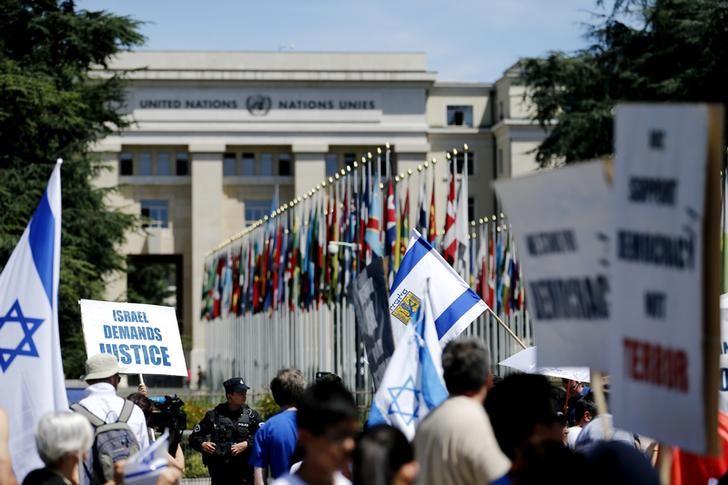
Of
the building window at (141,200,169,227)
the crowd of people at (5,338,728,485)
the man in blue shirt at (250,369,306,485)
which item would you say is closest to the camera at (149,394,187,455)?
the man in blue shirt at (250,369,306,485)

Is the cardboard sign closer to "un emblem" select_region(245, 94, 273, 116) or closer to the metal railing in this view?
the metal railing

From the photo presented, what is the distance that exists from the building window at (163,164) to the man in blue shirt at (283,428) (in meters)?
→ 71.2

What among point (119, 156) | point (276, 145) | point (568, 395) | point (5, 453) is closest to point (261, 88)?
point (276, 145)

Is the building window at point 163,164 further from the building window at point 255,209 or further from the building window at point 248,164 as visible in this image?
the building window at point 255,209

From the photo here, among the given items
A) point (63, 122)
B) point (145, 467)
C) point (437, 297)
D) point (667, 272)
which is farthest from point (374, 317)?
point (63, 122)

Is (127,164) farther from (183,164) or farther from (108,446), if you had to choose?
(108,446)

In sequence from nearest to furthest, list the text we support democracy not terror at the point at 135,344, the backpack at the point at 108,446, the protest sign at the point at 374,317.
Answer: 1. the backpack at the point at 108,446
2. the protest sign at the point at 374,317
3. the text we support democracy not terror at the point at 135,344

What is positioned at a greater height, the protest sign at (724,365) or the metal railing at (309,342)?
the protest sign at (724,365)

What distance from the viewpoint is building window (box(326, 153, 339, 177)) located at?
79.4 m

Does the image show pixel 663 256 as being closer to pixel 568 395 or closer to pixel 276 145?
pixel 568 395

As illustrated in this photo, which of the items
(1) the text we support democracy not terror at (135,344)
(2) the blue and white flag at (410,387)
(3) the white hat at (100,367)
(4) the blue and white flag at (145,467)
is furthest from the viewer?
(1) the text we support democracy not terror at (135,344)

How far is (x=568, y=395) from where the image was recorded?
1180cm

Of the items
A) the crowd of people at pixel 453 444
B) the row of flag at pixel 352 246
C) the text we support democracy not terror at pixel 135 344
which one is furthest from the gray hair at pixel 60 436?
the row of flag at pixel 352 246

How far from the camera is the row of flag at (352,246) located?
94.3 feet
